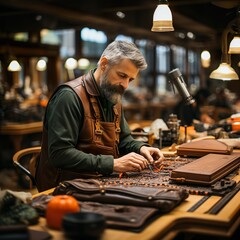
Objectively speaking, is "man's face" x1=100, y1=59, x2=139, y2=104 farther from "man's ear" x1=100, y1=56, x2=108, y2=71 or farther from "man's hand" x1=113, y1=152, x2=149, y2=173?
"man's hand" x1=113, y1=152, x2=149, y2=173

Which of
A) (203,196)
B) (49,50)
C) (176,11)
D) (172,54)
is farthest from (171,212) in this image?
(172,54)

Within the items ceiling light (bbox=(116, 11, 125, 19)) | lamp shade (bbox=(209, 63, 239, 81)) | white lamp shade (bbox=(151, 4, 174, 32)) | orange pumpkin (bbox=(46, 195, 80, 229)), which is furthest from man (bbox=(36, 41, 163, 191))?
ceiling light (bbox=(116, 11, 125, 19))

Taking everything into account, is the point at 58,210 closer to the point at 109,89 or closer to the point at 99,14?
the point at 109,89

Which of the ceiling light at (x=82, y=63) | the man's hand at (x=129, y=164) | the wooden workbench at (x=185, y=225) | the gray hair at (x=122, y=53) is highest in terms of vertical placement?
the ceiling light at (x=82, y=63)

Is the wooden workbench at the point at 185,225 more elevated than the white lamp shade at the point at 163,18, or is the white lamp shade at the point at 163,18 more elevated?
the white lamp shade at the point at 163,18

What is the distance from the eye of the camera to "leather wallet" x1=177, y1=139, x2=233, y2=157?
363 cm

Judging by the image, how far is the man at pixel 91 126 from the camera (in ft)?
9.41

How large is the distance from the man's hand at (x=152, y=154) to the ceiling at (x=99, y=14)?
4576 mm

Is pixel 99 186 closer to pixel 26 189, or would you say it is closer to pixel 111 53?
pixel 111 53

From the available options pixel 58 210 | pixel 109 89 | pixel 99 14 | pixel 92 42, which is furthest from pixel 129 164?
pixel 92 42

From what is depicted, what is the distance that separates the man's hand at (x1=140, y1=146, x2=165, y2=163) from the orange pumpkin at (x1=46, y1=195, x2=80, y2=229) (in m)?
1.25

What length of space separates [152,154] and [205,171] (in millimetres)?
605

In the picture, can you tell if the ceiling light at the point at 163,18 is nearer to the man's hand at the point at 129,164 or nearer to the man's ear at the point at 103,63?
the man's ear at the point at 103,63

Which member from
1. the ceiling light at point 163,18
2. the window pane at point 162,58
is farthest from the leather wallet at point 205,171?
the window pane at point 162,58
